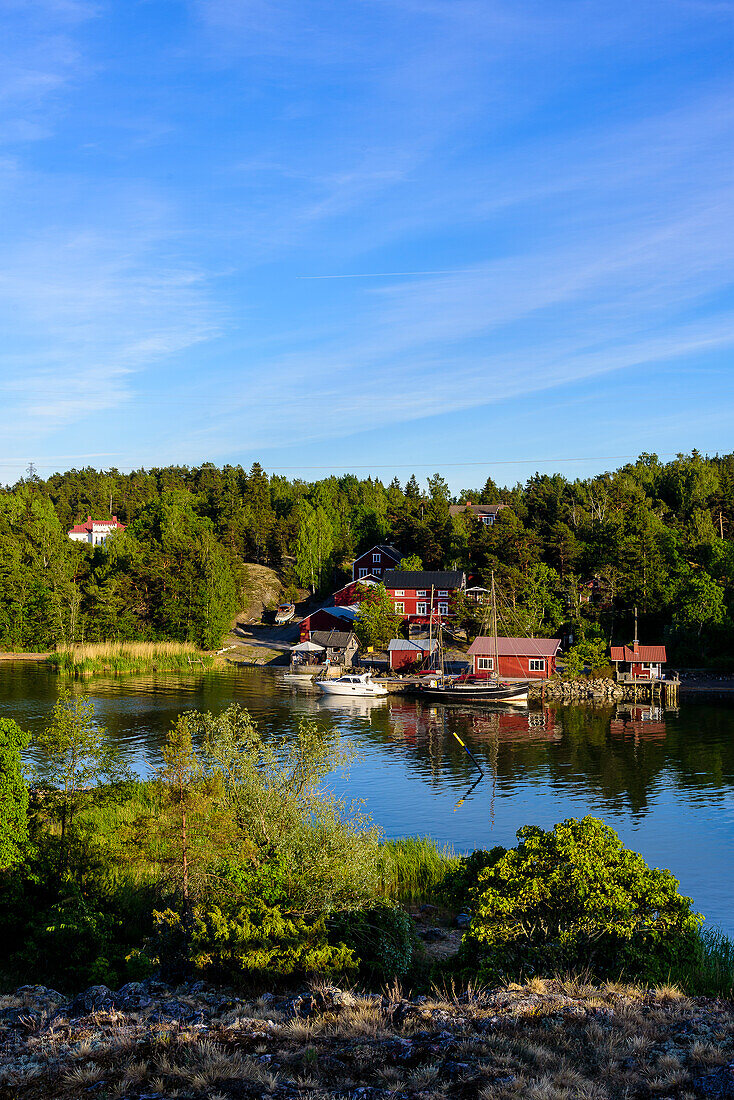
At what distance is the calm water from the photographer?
30391 mm

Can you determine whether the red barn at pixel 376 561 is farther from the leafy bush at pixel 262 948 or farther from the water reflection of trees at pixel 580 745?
the leafy bush at pixel 262 948

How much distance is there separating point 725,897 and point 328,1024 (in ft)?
58.0

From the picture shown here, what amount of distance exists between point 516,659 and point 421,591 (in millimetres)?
18108

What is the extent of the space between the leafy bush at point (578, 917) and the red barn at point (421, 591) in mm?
68368

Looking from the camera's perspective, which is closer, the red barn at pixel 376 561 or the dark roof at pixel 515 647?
the dark roof at pixel 515 647

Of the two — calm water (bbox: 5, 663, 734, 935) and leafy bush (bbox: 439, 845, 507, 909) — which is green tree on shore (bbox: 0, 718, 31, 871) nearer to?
leafy bush (bbox: 439, 845, 507, 909)

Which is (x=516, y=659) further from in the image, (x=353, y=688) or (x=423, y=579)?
(x=423, y=579)

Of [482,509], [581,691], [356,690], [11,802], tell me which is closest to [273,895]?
[11,802]

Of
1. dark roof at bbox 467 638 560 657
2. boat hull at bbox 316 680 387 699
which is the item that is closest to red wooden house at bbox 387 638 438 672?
dark roof at bbox 467 638 560 657

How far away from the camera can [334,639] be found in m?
79.1

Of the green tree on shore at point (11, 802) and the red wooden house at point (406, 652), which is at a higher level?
the green tree on shore at point (11, 802)

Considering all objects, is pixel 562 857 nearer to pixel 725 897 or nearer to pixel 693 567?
pixel 725 897

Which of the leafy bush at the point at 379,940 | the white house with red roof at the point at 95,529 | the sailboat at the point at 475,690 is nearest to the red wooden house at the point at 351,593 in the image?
the sailboat at the point at 475,690

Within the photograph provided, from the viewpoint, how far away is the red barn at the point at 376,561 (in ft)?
322
